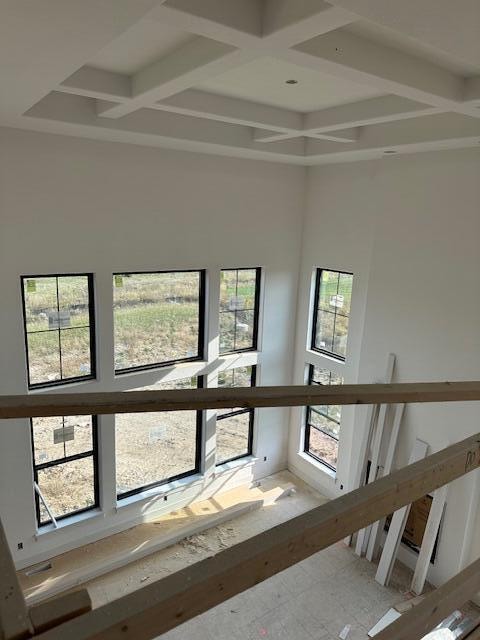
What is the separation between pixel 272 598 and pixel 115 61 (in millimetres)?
5776

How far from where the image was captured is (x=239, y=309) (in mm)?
7141

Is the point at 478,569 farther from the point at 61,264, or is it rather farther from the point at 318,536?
the point at 61,264

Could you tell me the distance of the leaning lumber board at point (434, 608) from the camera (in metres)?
1.26

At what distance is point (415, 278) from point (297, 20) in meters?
4.41

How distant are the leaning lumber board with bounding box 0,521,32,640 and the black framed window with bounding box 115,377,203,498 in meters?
5.51

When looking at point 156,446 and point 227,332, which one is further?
point 227,332

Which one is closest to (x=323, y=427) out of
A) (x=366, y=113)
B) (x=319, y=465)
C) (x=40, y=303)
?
(x=319, y=465)

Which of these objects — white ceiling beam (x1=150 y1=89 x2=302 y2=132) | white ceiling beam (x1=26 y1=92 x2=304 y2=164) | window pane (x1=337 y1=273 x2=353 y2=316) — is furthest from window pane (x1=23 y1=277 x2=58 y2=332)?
window pane (x1=337 y1=273 x2=353 y2=316)

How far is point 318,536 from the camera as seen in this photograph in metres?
1.01

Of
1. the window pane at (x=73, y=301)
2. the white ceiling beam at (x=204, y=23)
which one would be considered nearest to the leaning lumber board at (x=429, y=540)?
the window pane at (x=73, y=301)

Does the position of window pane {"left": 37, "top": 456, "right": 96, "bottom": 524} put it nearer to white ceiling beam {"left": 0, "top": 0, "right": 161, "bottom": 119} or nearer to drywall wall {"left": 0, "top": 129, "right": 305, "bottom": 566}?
drywall wall {"left": 0, "top": 129, "right": 305, "bottom": 566}

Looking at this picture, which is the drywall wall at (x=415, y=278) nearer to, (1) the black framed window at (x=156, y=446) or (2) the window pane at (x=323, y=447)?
(2) the window pane at (x=323, y=447)

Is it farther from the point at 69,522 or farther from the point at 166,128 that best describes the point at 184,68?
the point at 69,522

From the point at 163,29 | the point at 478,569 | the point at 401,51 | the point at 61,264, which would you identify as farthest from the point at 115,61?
the point at 478,569
